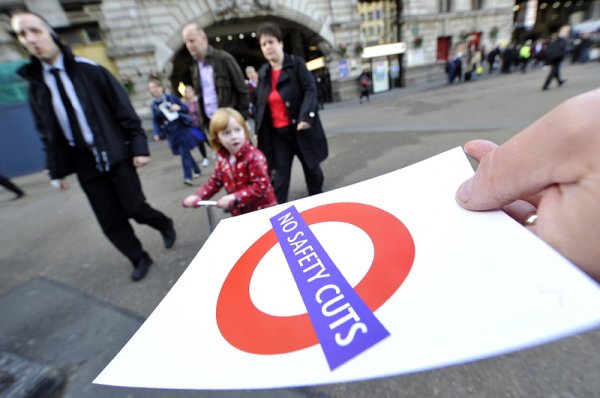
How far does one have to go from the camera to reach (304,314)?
0.54m

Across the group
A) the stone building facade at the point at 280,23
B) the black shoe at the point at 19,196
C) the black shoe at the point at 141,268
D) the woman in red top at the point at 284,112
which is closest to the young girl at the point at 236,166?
the woman in red top at the point at 284,112

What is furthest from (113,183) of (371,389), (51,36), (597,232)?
(597,232)

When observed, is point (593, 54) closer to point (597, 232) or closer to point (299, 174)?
point (299, 174)

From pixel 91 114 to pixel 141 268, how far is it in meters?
1.34

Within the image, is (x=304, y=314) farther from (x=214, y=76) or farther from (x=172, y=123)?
(x=172, y=123)

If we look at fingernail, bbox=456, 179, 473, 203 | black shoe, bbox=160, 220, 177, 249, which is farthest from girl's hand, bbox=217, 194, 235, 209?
black shoe, bbox=160, 220, 177, 249

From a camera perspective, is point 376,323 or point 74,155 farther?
point 74,155

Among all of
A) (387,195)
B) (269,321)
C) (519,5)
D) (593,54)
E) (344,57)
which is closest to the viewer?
(269,321)

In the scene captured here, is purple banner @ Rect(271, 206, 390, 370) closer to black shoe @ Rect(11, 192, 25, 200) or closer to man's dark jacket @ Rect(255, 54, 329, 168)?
man's dark jacket @ Rect(255, 54, 329, 168)

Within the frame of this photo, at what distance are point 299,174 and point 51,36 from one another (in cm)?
343

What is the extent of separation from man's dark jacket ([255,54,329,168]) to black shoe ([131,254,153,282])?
1552 millimetres

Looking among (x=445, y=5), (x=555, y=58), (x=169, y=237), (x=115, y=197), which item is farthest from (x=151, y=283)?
(x=445, y=5)

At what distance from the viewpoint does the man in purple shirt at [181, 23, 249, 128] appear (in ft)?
10.1

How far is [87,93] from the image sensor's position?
215 centimetres
